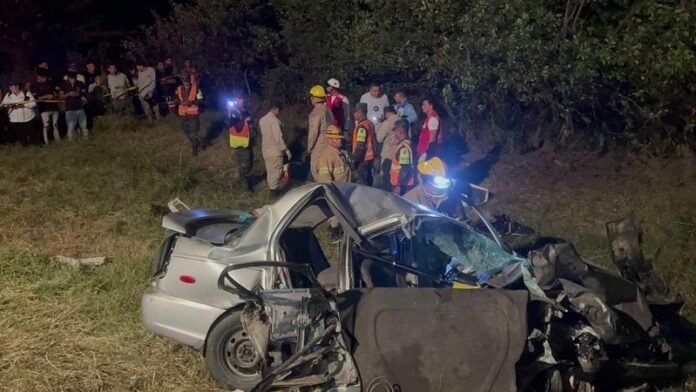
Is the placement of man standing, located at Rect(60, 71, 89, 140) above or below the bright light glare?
below

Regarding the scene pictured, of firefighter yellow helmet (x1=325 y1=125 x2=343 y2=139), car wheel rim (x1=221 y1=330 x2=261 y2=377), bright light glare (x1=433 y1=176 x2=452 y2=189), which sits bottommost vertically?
car wheel rim (x1=221 y1=330 x2=261 y2=377)

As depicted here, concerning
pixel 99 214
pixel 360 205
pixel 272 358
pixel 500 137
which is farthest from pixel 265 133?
pixel 272 358

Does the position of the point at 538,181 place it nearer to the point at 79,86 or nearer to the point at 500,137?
the point at 500,137

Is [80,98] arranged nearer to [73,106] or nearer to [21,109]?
[73,106]

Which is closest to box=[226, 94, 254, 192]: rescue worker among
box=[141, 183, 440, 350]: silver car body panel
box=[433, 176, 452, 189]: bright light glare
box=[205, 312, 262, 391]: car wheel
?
box=[433, 176, 452, 189]: bright light glare

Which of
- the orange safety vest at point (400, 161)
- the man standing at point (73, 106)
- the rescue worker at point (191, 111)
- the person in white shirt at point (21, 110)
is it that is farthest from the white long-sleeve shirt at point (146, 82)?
the orange safety vest at point (400, 161)

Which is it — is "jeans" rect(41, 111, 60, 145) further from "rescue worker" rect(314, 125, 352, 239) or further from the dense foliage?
"rescue worker" rect(314, 125, 352, 239)

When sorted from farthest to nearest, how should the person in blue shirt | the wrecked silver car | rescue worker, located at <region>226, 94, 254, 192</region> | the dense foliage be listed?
1. the person in blue shirt
2. rescue worker, located at <region>226, 94, 254, 192</region>
3. the dense foliage
4. the wrecked silver car

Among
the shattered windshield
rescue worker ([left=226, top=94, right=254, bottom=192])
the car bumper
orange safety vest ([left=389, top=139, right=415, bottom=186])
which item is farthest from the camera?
rescue worker ([left=226, top=94, right=254, bottom=192])

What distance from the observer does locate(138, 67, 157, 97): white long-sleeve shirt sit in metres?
17.2

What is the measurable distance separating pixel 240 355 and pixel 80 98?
10847 millimetres

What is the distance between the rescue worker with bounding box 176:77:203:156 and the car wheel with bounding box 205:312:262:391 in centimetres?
878

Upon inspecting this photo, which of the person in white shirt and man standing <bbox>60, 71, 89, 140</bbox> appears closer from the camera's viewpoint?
the person in white shirt

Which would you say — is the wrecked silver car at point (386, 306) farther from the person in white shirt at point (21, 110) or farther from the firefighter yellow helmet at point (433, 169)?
the person in white shirt at point (21, 110)
